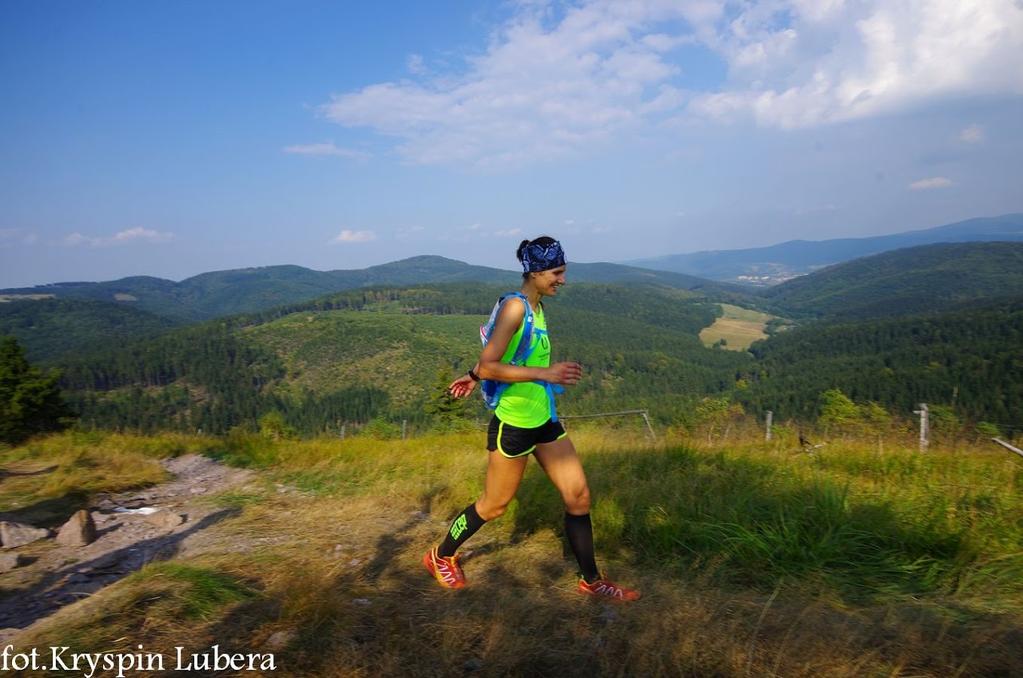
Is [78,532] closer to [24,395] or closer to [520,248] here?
[520,248]

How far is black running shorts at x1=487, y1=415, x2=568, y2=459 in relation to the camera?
2.99m

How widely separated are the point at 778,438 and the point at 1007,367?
8362 centimetres

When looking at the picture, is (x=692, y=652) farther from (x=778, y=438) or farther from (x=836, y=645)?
(x=778, y=438)

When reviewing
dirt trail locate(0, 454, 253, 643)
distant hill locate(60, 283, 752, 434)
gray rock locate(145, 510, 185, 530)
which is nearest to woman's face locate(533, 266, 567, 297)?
dirt trail locate(0, 454, 253, 643)

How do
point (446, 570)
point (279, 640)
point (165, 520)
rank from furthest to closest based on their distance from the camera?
point (165, 520), point (446, 570), point (279, 640)

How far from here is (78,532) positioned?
163 inches

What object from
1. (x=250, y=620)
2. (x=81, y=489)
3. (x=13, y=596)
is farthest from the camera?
(x=81, y=489)

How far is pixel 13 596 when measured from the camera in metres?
3.23

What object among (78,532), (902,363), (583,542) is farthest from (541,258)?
(902,363)

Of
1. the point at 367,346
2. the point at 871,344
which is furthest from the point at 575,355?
the point at 871,344

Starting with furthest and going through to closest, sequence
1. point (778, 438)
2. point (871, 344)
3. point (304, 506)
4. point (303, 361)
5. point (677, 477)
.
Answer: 1. point (303, 361)
2. point (871, 344)
3. point (778, 438)
4. point (304, 506)
5. point (677, 477)

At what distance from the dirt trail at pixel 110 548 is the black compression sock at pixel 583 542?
114 inches

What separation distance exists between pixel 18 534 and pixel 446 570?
11.5ft

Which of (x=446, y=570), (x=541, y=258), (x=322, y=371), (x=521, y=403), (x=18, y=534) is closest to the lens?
(x=521, y=403)
